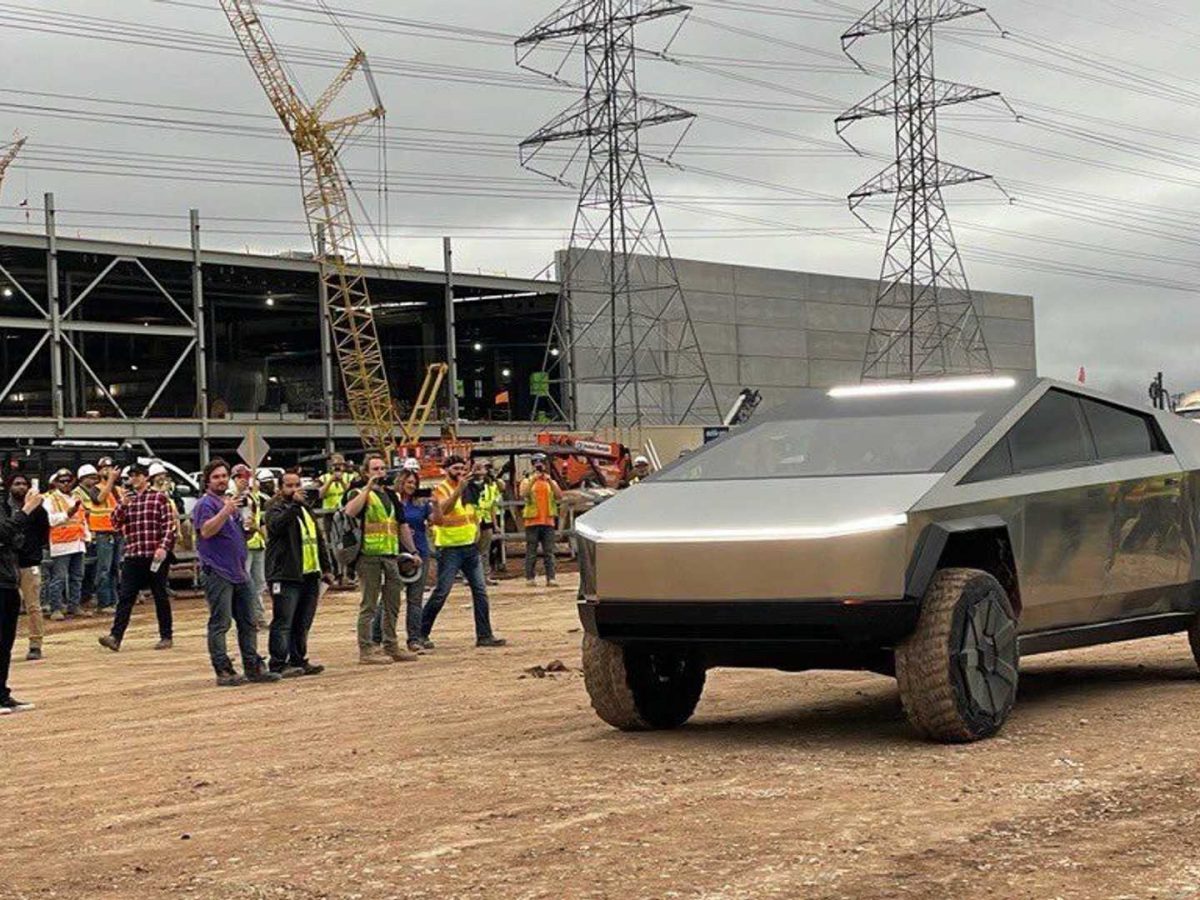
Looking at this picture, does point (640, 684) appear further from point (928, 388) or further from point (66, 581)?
point (66, 581)

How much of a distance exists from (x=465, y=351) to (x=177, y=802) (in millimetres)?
64070

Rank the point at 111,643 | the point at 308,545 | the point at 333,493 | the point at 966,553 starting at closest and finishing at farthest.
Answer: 1. the point at 966,553
2. the point at 308,545
3. the point at 111,643
4. the point at 333,493

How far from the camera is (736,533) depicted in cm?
889

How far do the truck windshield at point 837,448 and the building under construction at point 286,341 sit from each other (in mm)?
40616

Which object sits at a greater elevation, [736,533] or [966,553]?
[736,533]

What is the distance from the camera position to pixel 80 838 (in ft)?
25.8

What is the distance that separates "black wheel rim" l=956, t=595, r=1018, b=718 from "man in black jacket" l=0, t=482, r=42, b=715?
7.69 meters

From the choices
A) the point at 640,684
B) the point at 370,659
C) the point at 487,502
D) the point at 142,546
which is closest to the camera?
the point at 640,684

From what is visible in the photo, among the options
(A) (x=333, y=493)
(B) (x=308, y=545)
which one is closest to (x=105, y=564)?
(A) (x=333, y=493)

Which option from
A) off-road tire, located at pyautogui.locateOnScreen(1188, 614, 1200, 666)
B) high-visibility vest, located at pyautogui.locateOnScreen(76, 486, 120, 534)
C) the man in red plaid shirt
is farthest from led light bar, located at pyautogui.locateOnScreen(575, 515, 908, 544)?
high-visibility vest, located at pyautogui.locateOnScreen(76, 486, 120, 534)

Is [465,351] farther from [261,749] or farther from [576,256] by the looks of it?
[261,749]

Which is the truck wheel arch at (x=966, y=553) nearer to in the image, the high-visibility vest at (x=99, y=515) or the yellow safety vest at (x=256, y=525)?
the yellow safety vest at (x=256, y=525)

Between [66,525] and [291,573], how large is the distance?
1002cm

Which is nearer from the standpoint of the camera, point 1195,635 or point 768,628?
point 768,628
